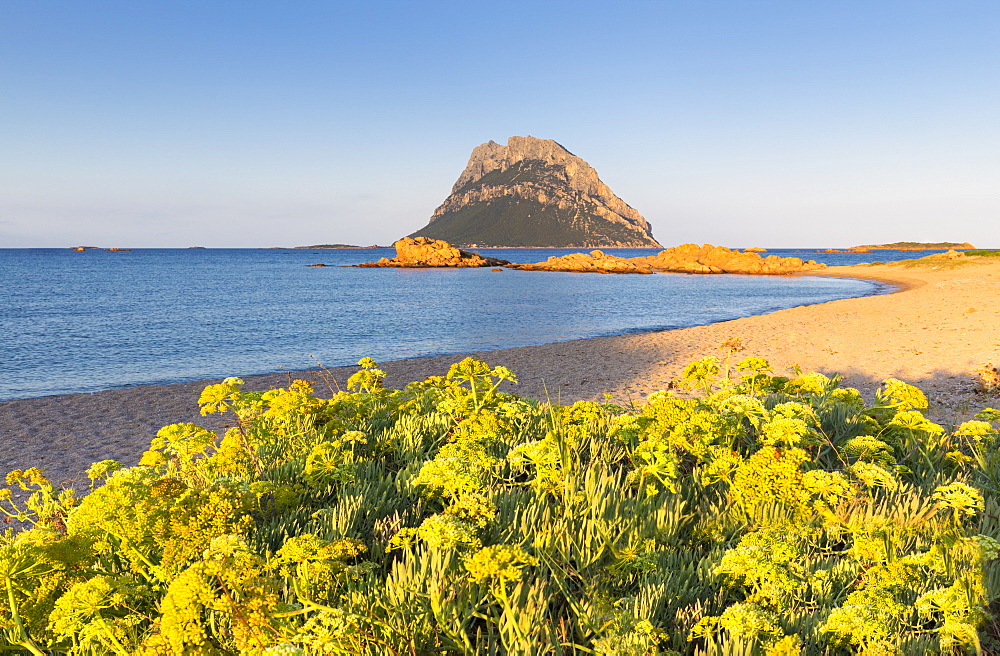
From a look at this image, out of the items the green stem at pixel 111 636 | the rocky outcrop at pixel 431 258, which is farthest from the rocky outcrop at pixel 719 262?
the green stem at pixel 111 636

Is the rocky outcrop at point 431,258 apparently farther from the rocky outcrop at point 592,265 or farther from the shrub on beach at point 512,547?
the shrub on beach at point 512,547

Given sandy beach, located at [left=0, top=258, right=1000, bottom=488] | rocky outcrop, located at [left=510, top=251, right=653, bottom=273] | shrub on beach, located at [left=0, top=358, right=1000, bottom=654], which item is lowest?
sandy beach, located at [left=0, top=258, right=1000, bottom=488]

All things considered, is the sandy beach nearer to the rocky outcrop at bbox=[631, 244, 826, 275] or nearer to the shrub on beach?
the shrub on beach

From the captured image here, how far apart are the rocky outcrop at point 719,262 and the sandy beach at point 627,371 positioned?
6407 centimetres

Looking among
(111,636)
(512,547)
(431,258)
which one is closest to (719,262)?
(431,258)

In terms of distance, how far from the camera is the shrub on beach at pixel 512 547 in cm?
198

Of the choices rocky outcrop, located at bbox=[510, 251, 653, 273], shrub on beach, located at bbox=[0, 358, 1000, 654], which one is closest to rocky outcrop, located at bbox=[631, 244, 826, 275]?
rocky outcrop, located at bbox=[510, 251, 653, 273]

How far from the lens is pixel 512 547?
88.3 inches

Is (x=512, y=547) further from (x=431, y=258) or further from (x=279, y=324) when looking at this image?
(x=431, y=258)

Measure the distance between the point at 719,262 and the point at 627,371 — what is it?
278 feet

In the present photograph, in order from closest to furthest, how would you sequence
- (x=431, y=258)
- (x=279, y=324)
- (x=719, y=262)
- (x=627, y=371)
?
(x=627, y=371) < (x=279, y=324) < (x=719, y=262) < (x=431, y=258)

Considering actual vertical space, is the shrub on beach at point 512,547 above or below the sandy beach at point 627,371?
above

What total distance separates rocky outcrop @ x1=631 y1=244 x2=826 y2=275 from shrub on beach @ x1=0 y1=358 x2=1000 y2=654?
8824 centimetres

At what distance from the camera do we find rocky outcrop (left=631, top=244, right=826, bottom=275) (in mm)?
84125
